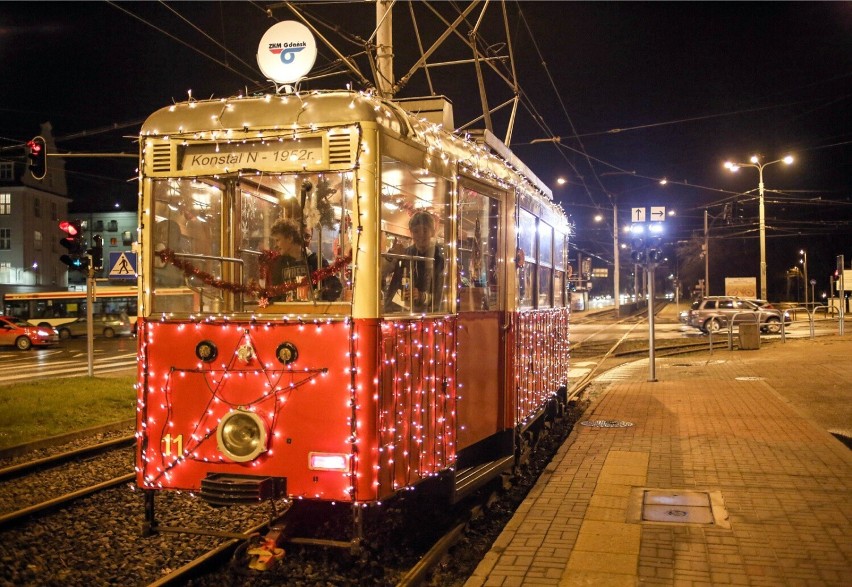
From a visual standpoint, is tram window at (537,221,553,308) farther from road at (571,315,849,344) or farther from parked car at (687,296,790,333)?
parked car at (687,296,790,333)

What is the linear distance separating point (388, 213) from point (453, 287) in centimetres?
112

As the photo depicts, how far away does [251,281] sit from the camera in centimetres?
580

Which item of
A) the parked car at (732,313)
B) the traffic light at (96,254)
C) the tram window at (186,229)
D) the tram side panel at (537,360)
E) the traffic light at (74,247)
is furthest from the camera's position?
the parked car at (732,313)

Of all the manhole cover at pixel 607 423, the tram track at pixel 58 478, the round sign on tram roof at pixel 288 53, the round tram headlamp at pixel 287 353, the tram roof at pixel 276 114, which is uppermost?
the round sign on tram roof at pixel 288 53

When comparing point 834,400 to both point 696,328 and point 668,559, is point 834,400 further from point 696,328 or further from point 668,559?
point 696,328

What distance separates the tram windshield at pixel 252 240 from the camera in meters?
5.33

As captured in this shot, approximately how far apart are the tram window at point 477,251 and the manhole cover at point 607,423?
454 centimetres

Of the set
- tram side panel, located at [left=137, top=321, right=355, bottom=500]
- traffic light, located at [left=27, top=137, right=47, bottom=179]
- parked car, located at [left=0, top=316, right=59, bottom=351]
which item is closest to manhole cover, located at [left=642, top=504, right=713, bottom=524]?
tram side panel, located at [left=137, top=321, right=355, bottom=500]

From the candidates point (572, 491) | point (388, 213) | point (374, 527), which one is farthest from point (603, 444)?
point (388, 213)

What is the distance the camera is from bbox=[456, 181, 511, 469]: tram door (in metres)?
6.54

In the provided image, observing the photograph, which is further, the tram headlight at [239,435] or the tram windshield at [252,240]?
the tram windshield at [252,240]

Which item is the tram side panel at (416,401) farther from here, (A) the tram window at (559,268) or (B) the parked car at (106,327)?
(B) the parked car at (106,327)

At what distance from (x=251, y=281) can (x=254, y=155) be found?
0.99m

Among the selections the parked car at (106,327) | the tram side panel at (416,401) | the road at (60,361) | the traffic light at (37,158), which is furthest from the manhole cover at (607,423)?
the parked car at (106,327)
